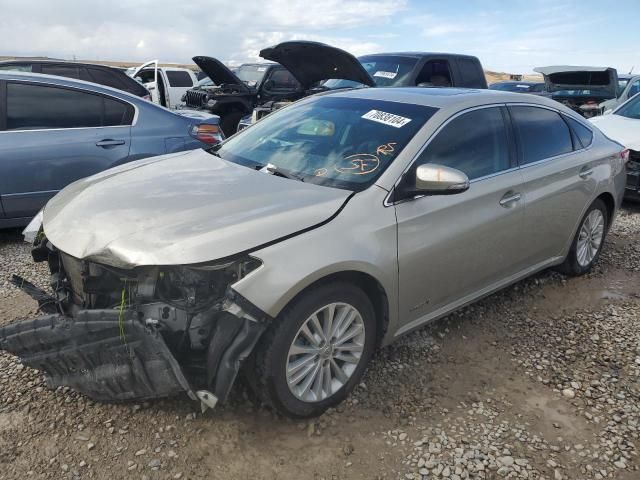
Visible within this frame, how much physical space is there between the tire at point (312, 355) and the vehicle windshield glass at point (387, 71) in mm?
5725

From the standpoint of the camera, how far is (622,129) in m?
7.16

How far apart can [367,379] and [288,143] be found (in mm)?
1552

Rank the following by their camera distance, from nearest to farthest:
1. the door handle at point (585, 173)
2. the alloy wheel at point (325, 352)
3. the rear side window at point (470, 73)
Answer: the alloy wheel at point (325, 352)
the door handle at point (585, 173)
the rear side window at point (470, 73)

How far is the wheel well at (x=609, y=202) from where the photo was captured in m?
4.50

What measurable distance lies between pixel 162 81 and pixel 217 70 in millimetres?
2649

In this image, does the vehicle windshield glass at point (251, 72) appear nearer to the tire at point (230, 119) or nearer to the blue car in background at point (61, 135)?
the tire at point (230, 119)

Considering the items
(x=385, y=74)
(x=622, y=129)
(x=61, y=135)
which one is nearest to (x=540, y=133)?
(x=61, y=135)

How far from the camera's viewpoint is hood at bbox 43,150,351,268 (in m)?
2.26

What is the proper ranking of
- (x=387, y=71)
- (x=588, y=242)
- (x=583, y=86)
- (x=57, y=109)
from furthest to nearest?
(x=583, y=86), (x=387, y=71), (x=57, y=109), (x=588, y=242)

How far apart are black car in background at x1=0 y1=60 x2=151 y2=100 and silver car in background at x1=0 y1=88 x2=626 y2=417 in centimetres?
525

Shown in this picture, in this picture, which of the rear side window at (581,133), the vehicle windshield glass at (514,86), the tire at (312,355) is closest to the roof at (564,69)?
the vehicle windshield glass at (514,86)

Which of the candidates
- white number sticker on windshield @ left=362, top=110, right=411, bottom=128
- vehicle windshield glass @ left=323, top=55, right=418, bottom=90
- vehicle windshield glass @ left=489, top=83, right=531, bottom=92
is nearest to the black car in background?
vehicle windshield glass @ left=323, top=55, right=418, bottom=90

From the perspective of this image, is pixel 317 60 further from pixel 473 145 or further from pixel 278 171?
pixel 278 171

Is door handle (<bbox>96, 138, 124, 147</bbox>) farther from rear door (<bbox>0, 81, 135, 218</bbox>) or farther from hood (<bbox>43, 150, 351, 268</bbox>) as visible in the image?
hood (<bbox>43, 150, 351, 268</bbox>)
